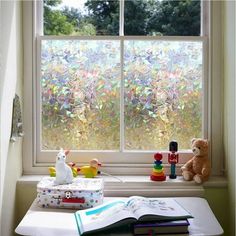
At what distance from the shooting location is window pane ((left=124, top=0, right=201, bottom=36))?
2.11m

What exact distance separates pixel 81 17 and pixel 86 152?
2.16ft

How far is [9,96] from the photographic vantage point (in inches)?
71.2

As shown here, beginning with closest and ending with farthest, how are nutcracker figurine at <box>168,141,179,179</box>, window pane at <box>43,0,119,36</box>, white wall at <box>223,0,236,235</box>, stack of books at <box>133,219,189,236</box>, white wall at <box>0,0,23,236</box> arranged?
stack of books at <box>133,219,189,236</box>, white wall at <box>0,0,23,236</box>, white wall at <box>223,0,236,235</box>, nutcracker figurine at <box>168,141,179,179</box>, window pane at <box>43,0,119,36</box>

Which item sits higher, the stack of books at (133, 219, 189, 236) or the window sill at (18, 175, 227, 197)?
the window sill at (18, 175, 227, 197)

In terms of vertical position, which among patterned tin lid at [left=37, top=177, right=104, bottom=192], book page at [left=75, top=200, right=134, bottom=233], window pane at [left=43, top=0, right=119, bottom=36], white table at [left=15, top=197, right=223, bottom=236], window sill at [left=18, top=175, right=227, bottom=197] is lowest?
white table at [left=15, top=197, right=223, bottom=236]

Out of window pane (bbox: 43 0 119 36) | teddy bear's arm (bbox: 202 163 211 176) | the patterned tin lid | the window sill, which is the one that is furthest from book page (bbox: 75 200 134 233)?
window pane (bbox: 43 0 119 36)

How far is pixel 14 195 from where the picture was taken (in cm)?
193

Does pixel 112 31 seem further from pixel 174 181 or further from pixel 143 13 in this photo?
pixel 174 181

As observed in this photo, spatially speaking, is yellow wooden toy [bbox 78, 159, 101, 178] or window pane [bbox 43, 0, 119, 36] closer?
yellow wooden toy [bbox 78, 159, 101, 178]

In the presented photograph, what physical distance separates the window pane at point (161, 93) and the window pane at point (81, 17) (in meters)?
0.15

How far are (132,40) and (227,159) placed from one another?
719 millimetres

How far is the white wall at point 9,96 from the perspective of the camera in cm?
172

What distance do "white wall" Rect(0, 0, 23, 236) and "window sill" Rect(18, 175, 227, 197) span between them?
0.13 metres

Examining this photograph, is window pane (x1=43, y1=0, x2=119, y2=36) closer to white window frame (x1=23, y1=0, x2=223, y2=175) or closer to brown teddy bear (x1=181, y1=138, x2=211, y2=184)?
white window frame (x1=23, y1=0, x2=223, y2=175)
